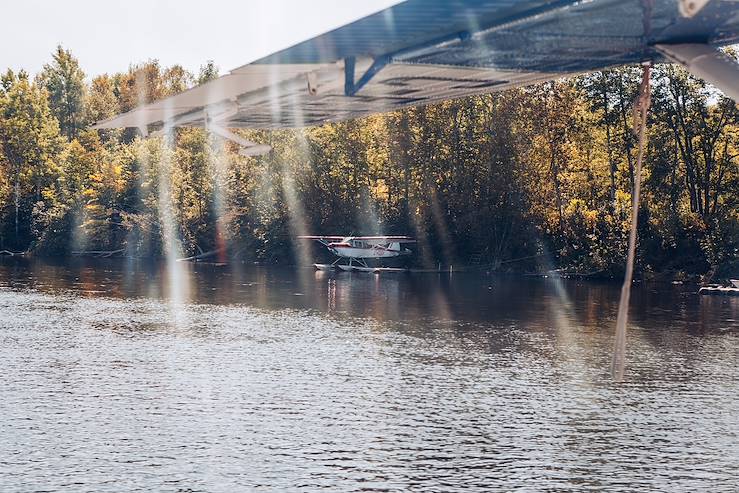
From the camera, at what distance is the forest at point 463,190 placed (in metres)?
90.8

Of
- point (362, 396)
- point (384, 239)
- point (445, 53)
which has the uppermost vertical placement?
point (384, 239)

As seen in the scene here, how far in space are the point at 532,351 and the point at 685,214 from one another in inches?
1810

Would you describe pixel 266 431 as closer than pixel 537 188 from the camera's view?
Yes

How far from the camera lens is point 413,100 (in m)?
12.9

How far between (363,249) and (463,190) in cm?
1273

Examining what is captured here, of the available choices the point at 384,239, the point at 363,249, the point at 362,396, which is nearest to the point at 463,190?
the point at 384,239

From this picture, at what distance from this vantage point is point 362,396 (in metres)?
39.0

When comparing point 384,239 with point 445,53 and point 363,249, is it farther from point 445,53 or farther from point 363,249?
point 445,53

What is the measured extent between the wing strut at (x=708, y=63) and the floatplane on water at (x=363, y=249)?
304 ft

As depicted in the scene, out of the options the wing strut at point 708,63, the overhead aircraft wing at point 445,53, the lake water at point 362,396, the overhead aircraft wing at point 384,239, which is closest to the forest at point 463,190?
the overhead aircraft wing at point 384,239

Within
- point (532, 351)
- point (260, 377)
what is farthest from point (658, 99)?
point (260, 377)

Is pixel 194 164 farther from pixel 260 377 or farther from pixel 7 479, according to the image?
pixel 7 479

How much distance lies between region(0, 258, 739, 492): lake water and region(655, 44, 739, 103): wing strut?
63.9 feet

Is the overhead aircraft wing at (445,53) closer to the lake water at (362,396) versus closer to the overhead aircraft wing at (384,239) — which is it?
the lake water at (362,396)
